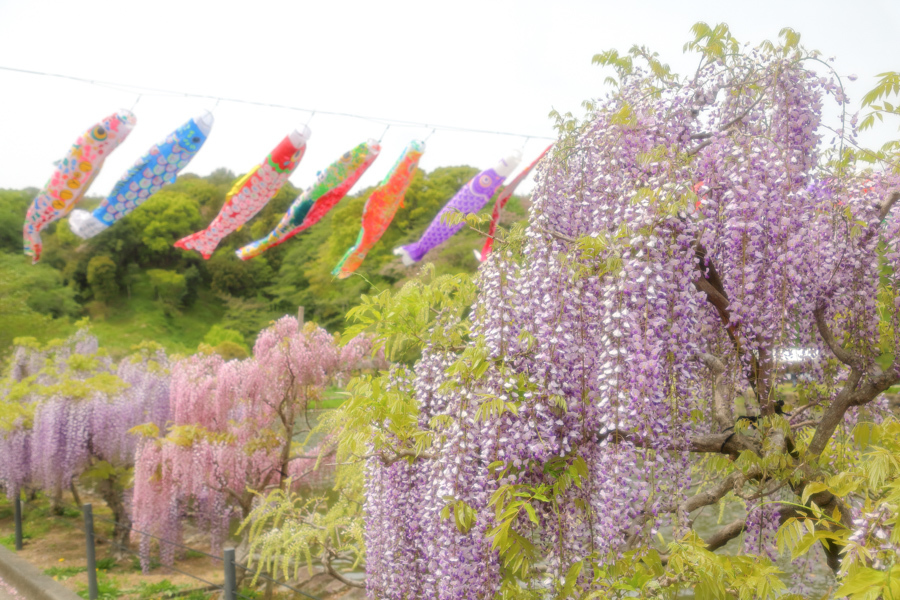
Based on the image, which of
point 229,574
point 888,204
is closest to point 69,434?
point 229,574

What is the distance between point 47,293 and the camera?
74.9 feet

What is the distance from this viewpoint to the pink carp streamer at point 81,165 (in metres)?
4.63

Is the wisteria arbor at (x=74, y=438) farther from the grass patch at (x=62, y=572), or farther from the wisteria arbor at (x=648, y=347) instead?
the wisteria arbor at (x=648, y=347)

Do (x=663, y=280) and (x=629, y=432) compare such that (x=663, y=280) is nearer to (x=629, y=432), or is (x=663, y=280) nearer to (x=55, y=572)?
(x=629, y=432)

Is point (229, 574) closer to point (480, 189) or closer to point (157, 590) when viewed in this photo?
point (157, 590)

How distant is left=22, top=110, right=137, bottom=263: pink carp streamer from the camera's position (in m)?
4.63

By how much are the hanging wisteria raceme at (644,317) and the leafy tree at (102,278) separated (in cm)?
2860

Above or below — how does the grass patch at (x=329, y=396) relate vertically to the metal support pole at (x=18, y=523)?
above

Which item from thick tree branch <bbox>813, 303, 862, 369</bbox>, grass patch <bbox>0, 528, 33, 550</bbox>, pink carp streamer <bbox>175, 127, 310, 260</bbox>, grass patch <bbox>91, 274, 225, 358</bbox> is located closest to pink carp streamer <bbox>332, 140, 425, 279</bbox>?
pink carp streamer <bbox>175, 127, 310, 260</bbox>

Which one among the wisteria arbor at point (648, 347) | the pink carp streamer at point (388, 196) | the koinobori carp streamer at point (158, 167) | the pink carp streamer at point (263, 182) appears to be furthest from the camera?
the pink carp streamer at point (388, 196)

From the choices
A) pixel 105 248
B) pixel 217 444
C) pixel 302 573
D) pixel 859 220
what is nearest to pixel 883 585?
pixel 859 220

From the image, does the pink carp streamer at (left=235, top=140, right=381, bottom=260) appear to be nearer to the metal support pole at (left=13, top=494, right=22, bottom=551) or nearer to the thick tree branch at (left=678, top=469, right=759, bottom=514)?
the metal support pole at (left=13, top=494, right=22, bottom=551)

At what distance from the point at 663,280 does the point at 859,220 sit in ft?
3.02

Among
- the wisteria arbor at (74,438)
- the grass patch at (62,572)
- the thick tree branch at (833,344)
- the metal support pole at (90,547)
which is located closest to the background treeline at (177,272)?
the wisteria arbor at (74,438)
